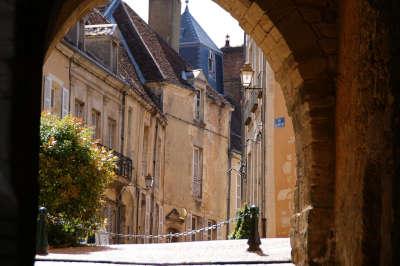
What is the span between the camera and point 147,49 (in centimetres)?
3338

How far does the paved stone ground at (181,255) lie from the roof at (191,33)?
83.7ft

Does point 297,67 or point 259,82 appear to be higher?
point 259,82

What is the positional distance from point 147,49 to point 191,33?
890 centimetres

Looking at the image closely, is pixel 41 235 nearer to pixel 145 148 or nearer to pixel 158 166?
pixel 145 148

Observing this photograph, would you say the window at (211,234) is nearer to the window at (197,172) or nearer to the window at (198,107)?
→ the window at (197,172)

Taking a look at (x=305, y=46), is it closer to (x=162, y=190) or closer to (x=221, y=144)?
(x=162, y=190)

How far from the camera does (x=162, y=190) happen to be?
32906 mm

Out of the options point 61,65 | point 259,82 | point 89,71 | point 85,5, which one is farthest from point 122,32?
point 85,5

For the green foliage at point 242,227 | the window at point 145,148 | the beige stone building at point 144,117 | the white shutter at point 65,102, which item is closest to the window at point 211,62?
the beige stone building at point 144,117

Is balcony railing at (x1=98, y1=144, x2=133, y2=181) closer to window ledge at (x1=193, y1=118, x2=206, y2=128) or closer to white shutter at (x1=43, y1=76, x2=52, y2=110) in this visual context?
white shutter at (x1=43, y1=76, x2=52, y2=110)

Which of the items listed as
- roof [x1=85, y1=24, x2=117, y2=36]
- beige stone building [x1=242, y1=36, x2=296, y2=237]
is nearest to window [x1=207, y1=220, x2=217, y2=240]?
roof [x1=85, y1=24, x2=117, y2=36]

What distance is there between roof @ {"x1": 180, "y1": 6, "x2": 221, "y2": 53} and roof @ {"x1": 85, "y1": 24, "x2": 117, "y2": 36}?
1428cm

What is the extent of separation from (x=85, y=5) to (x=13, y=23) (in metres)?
4.27

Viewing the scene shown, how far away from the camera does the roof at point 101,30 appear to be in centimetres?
2727
